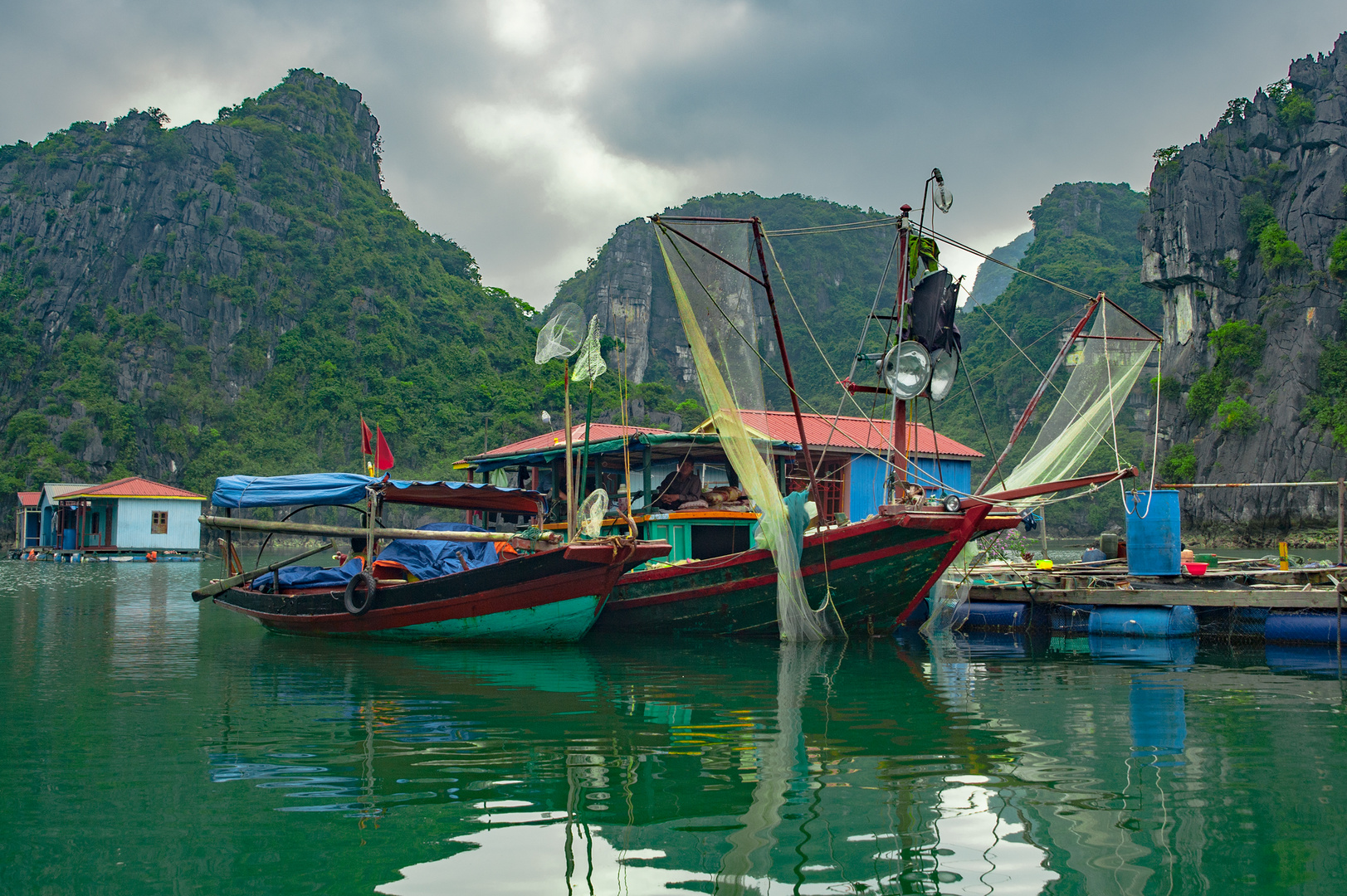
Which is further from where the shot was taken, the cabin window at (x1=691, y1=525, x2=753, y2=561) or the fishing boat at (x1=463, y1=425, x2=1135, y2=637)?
the cabin window at (x1=691, y1=525, x2=753, y2=561)

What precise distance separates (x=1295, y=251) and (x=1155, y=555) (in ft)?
153

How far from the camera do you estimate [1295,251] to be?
50.4m

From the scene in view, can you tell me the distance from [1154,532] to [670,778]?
10669 millimetres

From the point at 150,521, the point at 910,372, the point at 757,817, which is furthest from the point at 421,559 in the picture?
the point at 150,521

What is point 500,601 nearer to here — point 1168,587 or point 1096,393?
point 1096,393

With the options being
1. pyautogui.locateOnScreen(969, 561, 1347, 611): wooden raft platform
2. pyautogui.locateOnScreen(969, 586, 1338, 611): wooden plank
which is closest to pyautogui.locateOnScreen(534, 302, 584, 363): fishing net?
pyautogui.locateOnScreen(969, 561, 1347, 611): wooden raft platform

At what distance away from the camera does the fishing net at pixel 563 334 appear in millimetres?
12586

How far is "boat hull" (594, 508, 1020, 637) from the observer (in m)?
12.6

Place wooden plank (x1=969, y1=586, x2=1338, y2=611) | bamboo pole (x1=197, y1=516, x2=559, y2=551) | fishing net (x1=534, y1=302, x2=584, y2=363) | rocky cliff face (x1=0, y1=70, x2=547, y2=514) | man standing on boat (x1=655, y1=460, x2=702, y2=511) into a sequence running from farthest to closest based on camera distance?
1. rocky cliff face (x1=0, y1=70, x2=547, y2=514)
2. man standing on boat (x1=655, y1=460, x2=702, y2=511)
3. bamboo pole (x1=197, y1=516, x2=559, y2=551)
4. fishing net (x1=534, y1=302, x2=584, y2=363)
5. wooden plank (x1=969, y1=586, x2=1338, y2=611)

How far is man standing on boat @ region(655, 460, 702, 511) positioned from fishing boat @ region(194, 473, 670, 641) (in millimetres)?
3528

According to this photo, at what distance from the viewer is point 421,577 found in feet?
45.6

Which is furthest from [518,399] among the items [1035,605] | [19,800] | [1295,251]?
[19,800]

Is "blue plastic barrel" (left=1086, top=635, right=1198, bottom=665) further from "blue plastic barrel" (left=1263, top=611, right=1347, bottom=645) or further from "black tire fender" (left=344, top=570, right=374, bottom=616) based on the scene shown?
"black tire fender" (left=344, top=570, right=374, bottom=616)

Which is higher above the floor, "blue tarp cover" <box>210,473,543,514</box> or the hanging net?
the hanging net
